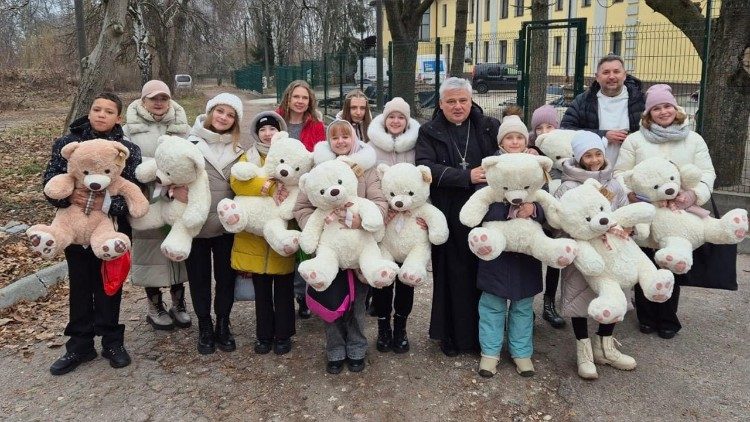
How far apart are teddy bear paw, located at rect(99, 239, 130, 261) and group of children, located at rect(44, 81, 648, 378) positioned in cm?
26

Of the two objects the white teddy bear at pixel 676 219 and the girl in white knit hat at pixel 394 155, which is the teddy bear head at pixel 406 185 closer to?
the girl in white knit hat at pixel 394 155

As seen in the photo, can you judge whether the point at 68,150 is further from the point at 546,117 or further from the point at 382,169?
the point at 546,117

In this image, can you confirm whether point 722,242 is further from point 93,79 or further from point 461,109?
point 93,79

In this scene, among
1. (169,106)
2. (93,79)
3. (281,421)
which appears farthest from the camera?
(93,79)

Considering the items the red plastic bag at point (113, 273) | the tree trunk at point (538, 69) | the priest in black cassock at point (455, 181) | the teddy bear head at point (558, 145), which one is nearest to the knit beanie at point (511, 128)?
the priest in black cassock at point (455, 181)

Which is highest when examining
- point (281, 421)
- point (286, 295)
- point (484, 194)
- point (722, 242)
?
point (484, 194)

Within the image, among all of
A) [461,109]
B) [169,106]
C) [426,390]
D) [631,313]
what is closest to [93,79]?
[169,106]

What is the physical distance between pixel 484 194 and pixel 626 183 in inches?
41.0

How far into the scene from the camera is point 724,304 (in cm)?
500

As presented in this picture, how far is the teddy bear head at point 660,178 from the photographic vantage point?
3.77 meters

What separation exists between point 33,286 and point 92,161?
2.39 m

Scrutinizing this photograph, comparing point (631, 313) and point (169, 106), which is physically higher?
point (169, 106)

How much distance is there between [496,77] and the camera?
1110cm

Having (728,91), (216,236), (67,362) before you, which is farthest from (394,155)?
(728,91)
